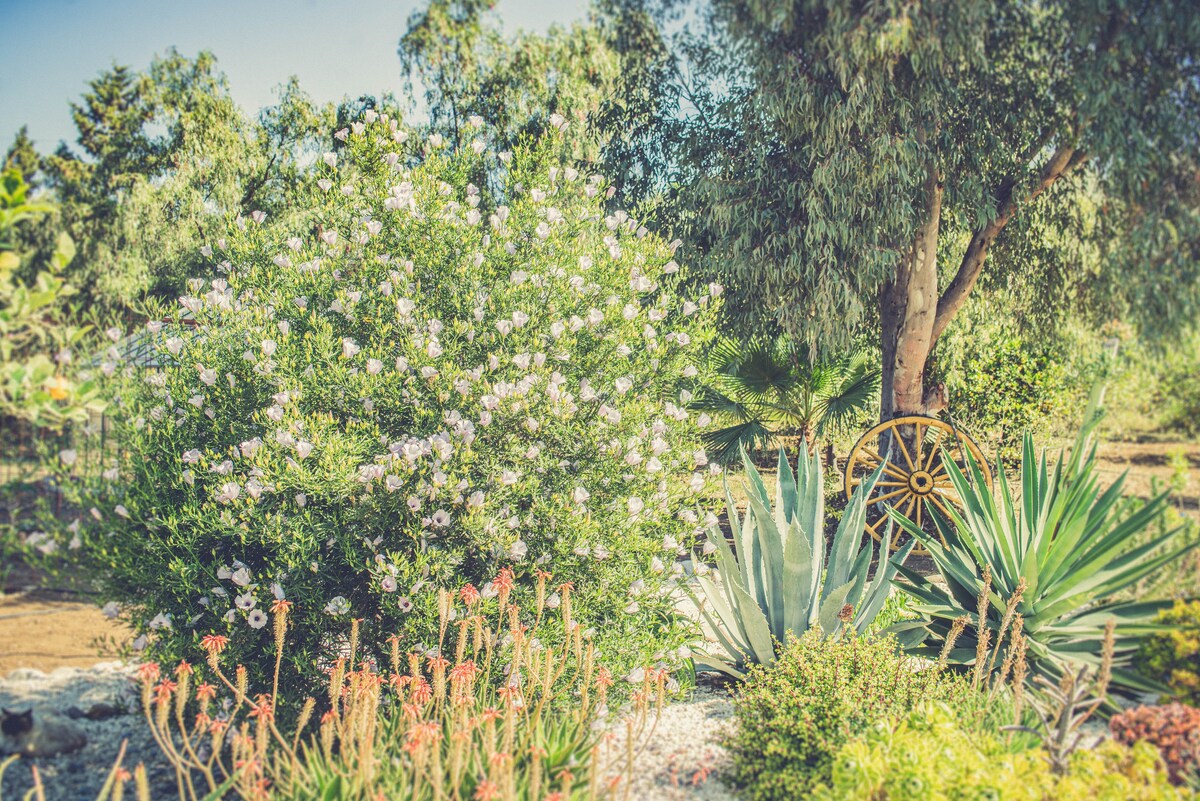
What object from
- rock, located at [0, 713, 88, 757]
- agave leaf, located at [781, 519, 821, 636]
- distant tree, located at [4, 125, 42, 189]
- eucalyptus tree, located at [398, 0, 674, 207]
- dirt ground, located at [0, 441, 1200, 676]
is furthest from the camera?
eucalyptus tree, located at [398, 0, 674, 207]

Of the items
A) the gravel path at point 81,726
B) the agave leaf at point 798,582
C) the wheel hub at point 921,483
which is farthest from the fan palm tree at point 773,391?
the gravel path at point 81,726

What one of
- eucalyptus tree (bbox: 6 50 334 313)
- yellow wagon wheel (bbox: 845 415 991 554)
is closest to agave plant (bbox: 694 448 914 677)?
yellow wagon wheel (bbox: 845 415 991 554)

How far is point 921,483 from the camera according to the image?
7312 millimetres

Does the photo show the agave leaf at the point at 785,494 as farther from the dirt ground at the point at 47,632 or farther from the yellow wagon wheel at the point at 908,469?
the dirt ground at the point at 47,632

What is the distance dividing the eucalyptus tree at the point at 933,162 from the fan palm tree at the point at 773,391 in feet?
2.45

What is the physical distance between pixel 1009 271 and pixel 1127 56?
3.48 metres

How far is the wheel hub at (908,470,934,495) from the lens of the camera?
7.27 m

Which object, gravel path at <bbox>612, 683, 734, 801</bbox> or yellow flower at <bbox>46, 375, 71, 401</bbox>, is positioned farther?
gravel path at <bbox>612, 683, 734, 801</bbox>

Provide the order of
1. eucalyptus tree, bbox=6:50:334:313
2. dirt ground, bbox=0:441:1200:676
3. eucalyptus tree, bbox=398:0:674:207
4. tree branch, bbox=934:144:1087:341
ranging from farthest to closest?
eucalyptus tree, bbox=6:50:334:313, eucalyptus tree, bbox=398:0:674:207, tree branch, bbox=934:144:1087:341, dirt ground, bbox=0:441:1200:676

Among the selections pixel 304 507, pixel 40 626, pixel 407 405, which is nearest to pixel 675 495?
pixel 407 405

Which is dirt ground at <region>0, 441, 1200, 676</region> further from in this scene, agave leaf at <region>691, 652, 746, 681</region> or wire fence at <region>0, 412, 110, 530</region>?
agave leaf at <region>691, 652, 746, 681</region>

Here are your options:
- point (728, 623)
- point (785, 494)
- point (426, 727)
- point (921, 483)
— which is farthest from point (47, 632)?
point (921, 483)

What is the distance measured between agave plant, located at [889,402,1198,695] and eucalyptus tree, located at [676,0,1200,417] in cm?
110

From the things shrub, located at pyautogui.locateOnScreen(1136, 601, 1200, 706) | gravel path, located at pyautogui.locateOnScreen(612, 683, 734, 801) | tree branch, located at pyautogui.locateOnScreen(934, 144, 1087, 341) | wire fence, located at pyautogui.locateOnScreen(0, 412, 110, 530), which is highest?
tree branch, located at pyautogui.locateOnScreen(934, 144, 1087, 341)
